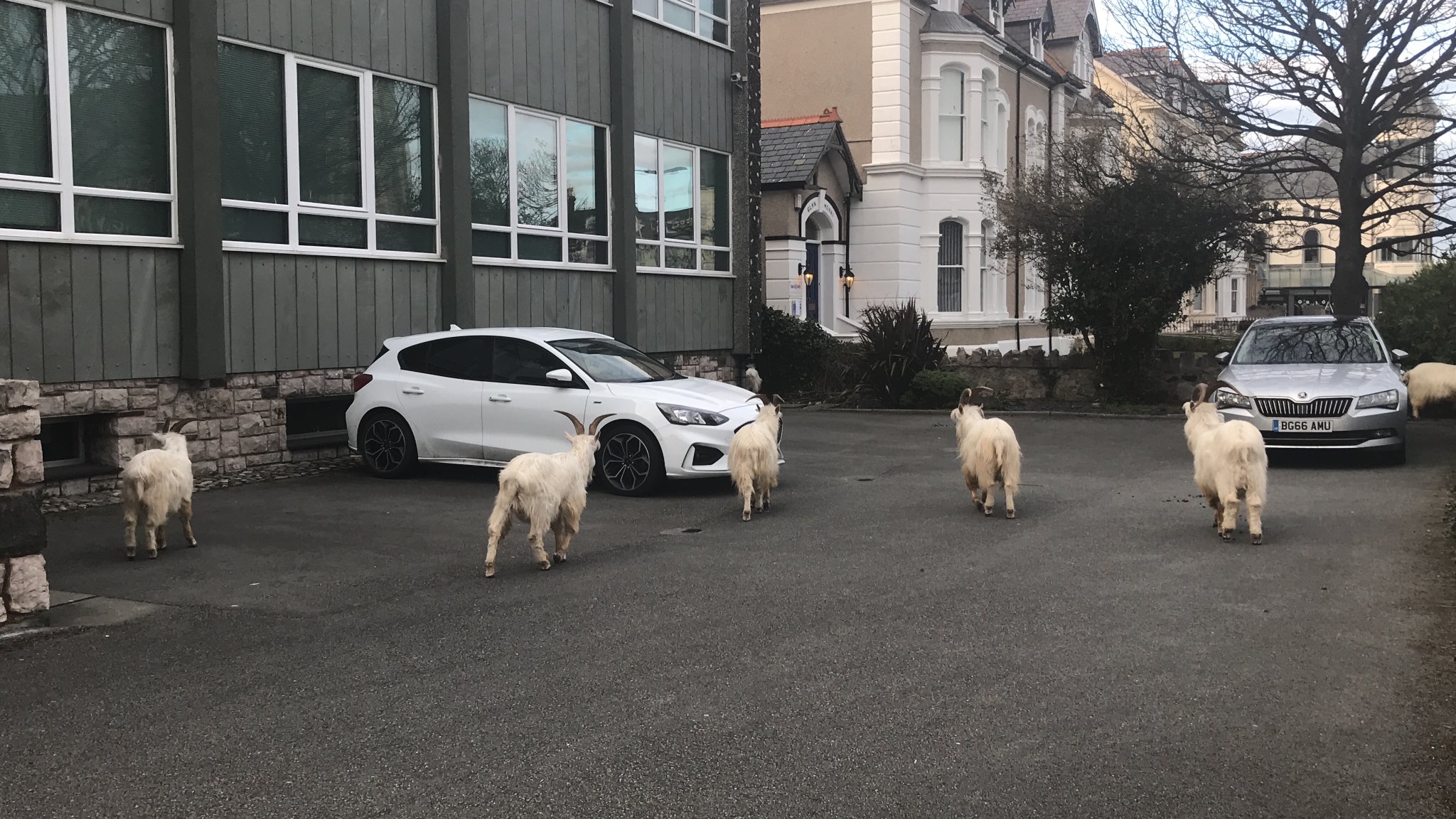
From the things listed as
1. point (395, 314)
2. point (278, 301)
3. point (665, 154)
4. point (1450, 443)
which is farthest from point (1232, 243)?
point (278, 301)

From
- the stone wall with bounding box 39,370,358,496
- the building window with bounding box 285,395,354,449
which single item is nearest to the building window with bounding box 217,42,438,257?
the stone wall with bounding box 39,370,358,496

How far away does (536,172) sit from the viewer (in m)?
17.1

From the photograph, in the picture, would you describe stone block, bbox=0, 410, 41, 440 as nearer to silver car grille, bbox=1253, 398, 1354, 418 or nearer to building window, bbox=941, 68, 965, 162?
silver car grille, bbox=1253, 398, 1354, 418

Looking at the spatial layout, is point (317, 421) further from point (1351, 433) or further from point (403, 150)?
point (1351, 433)

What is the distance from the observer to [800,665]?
237 inches

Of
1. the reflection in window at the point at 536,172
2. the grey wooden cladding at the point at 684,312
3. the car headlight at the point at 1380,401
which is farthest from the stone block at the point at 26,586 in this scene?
the grey wooden cladding at the point at 684,312

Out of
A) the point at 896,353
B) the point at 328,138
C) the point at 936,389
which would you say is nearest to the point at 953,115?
the point at 896,353

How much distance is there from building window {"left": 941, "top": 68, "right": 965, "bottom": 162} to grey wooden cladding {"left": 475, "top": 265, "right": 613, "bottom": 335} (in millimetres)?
17171

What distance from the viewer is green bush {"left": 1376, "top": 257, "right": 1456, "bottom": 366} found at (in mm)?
19562

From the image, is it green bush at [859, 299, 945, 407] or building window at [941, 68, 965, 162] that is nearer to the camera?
green bush at [859, 299, 945, 407]

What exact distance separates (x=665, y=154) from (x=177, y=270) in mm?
9037

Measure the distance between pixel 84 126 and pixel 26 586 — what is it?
20.6 ft

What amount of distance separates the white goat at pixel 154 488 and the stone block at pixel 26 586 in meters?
1.96

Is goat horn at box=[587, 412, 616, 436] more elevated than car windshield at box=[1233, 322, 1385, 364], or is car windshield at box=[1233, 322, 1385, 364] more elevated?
car windshield at box=[1233, 322, 1385, 364]
